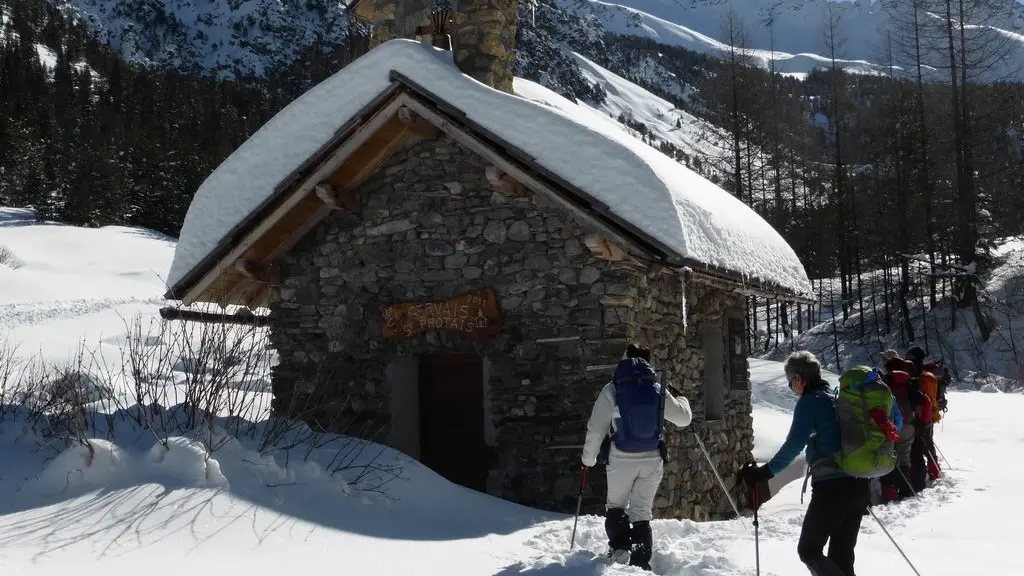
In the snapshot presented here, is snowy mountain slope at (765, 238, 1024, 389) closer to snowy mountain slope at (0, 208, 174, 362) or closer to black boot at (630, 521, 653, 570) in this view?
black boot at (630, 521, 653, 570)

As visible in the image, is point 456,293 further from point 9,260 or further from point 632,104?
point 632,104

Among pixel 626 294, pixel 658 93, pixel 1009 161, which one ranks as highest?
pixel 658 93

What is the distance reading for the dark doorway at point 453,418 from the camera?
927cm

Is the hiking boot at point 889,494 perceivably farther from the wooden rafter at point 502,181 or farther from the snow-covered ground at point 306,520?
the wooden rafter at point 502,181

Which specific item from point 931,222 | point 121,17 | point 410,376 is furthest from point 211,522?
point 121,17

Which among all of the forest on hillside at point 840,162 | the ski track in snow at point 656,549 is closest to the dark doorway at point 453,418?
the ski track in snow at point 656,549

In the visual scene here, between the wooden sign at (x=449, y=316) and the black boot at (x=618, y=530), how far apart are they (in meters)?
3.00

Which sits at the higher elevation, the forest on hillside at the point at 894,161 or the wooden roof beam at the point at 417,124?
the forest on hillside at the point at 894,161

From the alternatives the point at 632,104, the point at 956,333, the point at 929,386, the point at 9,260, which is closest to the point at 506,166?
the point at 929,386

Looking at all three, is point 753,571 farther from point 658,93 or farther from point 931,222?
point 658,93

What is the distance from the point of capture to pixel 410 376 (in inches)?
364

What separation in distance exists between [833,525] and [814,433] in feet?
1.69

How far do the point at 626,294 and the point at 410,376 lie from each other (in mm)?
2757

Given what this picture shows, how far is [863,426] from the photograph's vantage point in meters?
4.68
